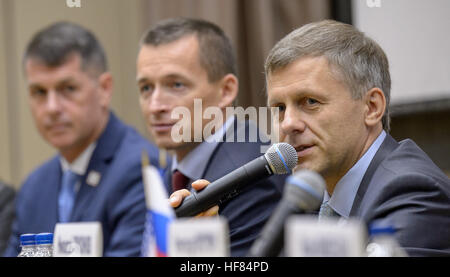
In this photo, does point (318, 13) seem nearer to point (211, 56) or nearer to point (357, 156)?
point (211, 56)

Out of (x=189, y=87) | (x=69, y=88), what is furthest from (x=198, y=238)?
(x=69, y=88)

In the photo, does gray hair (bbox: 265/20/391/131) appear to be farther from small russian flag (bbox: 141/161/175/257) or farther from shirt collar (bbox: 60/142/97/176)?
shirt collar (bbox: 60/142/97/176)

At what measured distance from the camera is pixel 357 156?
53.3 inches

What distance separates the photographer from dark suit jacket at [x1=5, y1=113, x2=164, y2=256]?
1.96 metres

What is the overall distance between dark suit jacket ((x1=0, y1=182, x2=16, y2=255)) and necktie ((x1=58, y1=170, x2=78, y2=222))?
0.29 meters

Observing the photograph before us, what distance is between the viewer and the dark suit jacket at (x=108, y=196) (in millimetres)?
1963

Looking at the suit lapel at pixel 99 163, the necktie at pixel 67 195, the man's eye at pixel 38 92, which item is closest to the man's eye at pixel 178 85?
the suit lapel at pixel 99 163

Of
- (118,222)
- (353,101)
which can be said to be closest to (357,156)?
(353,101)

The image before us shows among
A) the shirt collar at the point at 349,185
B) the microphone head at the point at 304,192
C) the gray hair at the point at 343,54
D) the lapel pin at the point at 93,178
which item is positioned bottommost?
the lapel pin at the point at 93,178

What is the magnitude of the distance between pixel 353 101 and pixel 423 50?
20.9 inches

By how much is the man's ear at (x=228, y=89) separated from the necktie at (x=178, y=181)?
25 cm

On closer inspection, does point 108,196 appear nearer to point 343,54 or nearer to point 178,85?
point 178,85

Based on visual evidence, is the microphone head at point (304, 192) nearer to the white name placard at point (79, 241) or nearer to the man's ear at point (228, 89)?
the white name placard at point (79, 241)
